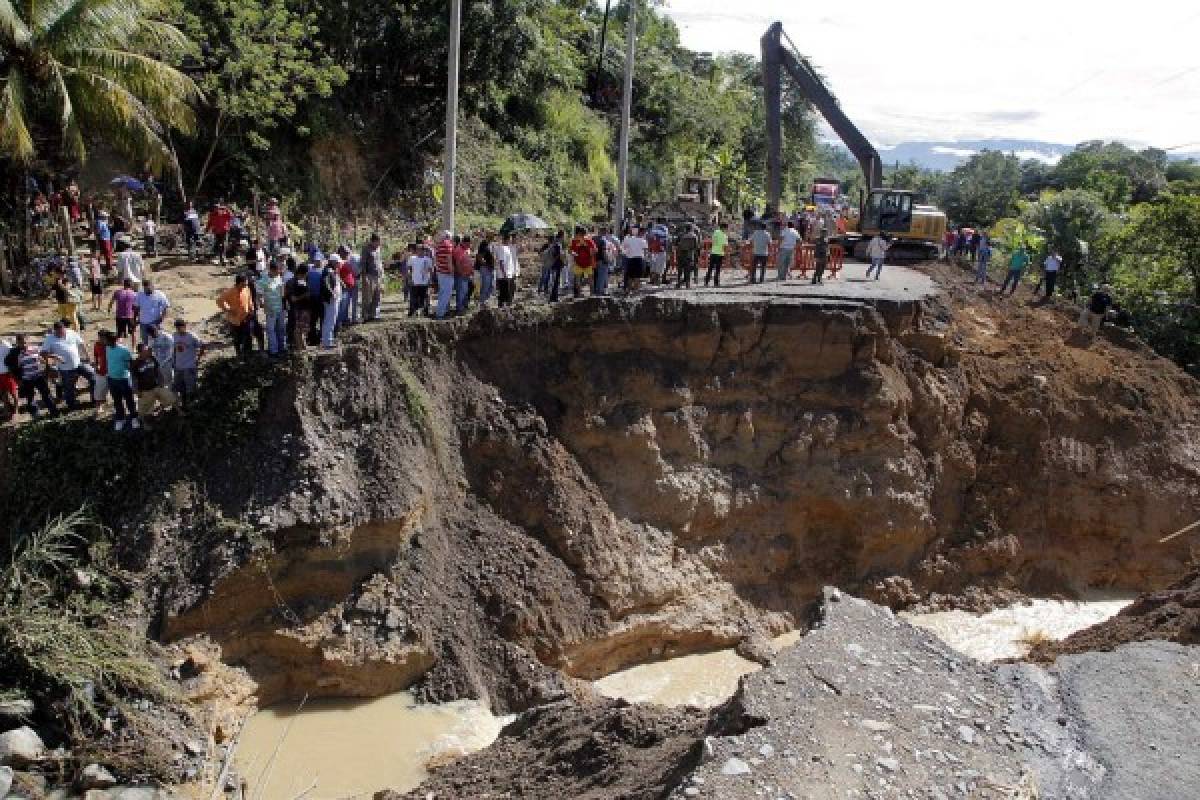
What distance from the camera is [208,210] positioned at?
73.9 feet

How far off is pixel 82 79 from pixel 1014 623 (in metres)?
20.3

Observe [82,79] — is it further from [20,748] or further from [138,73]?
[20,748]

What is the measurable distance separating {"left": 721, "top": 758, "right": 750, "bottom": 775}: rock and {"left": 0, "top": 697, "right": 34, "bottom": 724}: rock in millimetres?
8190

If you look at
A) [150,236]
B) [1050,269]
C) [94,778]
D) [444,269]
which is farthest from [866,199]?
[94,778]

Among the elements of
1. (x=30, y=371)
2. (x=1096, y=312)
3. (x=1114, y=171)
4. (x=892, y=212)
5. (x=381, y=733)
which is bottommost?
(x=381, y=733)

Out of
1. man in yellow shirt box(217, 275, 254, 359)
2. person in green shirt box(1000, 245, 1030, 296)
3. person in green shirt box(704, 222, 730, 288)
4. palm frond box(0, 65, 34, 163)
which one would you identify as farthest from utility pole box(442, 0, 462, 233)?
person in green shirt box(1000, 245, 1030, 296)

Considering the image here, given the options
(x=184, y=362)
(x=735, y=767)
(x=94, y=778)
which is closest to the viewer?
(x=735, y=767)

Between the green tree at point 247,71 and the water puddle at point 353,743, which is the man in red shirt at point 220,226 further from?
the water puddle at point 353,743

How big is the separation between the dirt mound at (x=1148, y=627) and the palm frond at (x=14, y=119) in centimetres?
1659

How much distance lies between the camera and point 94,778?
1043cm

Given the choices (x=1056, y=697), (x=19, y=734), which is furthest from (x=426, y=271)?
(x=1056, y=697)

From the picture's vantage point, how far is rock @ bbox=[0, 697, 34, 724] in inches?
418

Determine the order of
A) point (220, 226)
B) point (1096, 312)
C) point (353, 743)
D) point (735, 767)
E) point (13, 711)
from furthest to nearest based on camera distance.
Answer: point (1096, 312), point (220, 226), point (353, 743), point (13, 711), point (735, 767)

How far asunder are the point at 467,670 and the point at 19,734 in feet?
19.2
